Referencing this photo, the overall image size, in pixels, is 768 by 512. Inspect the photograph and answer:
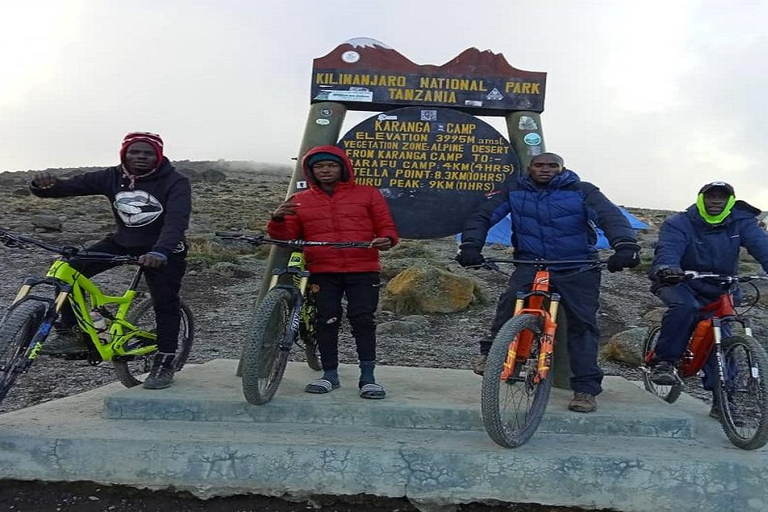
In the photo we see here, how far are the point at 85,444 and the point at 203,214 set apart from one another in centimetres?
3362

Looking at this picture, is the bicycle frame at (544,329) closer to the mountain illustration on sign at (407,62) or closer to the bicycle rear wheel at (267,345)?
the bicycle rear wheel at (267,345)

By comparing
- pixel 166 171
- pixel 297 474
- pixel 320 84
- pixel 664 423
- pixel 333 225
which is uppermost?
pixel 320 84

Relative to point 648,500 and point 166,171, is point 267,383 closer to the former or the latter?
point 166,171

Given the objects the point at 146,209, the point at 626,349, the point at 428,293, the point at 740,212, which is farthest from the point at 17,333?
the point at 428,293

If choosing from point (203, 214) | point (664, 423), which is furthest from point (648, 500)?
point (203, 214)

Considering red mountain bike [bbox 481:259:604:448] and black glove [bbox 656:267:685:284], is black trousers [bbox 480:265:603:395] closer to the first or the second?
red mountain bike [bbox 481:259:604:448]

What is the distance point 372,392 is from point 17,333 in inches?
88.7

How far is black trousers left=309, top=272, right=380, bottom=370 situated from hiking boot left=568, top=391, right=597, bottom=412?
4.76 feet

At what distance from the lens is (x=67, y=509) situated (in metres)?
3.70

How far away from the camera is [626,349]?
9242 mm

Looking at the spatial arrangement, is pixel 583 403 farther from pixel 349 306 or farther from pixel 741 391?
pixel 349 306

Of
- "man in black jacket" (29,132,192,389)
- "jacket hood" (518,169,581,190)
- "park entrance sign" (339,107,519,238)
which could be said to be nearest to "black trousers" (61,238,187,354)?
"man in black jacket" (29,132,192,389)

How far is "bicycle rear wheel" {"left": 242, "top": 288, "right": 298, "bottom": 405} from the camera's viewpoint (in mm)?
4188

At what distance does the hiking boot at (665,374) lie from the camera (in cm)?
A: 483
